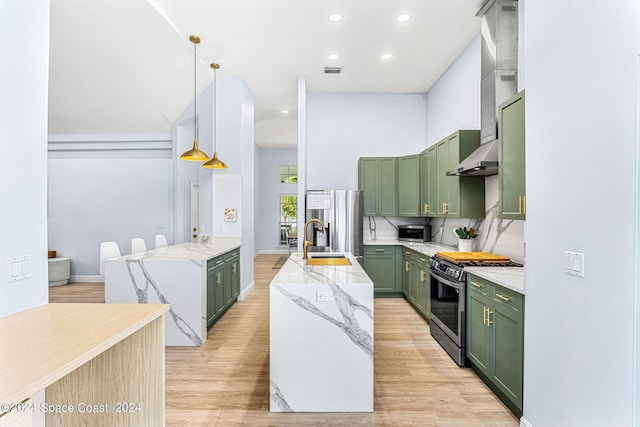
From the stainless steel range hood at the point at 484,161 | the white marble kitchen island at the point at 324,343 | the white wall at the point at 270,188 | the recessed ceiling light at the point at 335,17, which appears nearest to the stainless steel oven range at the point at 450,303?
the stainless steel range hood at the point at 484,161

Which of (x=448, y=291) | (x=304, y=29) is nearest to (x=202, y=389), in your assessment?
(x=448, y=291)

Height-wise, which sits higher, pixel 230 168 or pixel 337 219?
pixel 230 168

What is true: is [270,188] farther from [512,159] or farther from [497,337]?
[497,337]

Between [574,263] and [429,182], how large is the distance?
3.35 m

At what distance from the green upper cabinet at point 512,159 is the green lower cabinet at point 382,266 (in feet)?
8.45

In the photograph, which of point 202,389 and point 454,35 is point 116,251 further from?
point 454,35

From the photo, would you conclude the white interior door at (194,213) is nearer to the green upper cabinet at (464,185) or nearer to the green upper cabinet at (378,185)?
the green upper cabinet at (378,185)

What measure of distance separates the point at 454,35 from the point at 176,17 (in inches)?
125

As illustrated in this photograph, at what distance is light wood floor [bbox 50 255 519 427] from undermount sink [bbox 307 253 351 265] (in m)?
0.98

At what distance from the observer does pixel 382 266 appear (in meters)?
5.32

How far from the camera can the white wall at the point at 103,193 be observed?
689cm

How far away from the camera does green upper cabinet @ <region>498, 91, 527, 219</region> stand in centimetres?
254

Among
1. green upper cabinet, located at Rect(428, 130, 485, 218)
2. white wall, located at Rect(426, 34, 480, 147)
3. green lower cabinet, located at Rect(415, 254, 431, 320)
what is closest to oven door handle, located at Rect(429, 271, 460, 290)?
green lower cabinet, located at Rect(415, 254, 431, 320)

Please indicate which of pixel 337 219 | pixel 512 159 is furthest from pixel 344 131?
pixel 512 159
